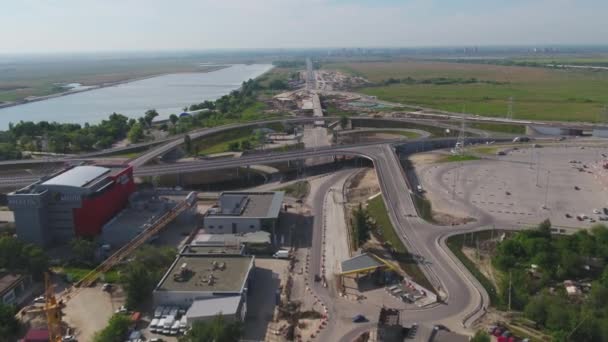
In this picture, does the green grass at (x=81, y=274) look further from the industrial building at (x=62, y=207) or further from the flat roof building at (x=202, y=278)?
the industrial building at (x=62, y=207)

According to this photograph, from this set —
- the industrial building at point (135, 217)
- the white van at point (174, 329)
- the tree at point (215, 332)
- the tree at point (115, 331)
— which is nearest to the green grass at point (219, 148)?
the industrial building at point (135, 217)

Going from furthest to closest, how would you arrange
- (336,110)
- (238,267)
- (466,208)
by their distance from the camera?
(336,110) < (466,208) < (238,267)

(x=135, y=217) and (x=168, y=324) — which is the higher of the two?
(x=135, y=217)

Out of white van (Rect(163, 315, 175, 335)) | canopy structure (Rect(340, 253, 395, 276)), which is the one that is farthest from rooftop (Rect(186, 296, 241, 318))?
canopy structure (Rect(340, 253, 395, 276))

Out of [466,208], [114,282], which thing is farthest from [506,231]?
[114,282]

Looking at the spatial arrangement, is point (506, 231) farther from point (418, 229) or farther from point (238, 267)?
point (238, 267)

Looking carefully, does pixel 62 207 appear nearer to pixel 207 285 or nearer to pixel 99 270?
pixel 99 270

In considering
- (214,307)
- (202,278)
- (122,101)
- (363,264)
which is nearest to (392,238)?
(363,264)
